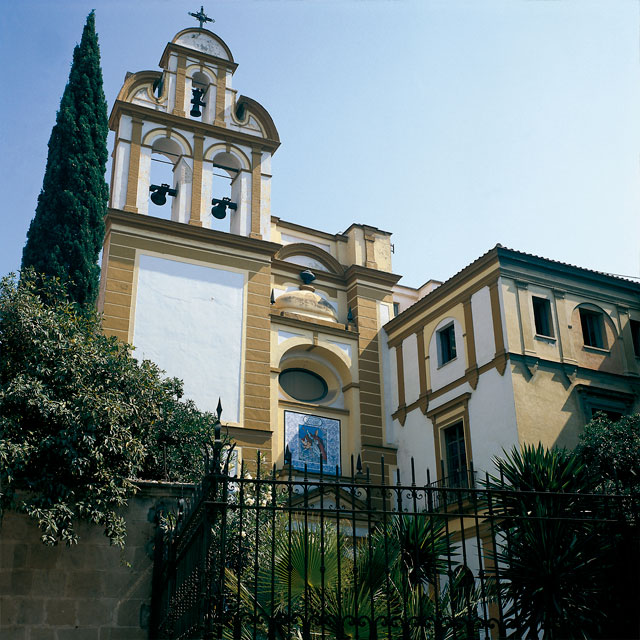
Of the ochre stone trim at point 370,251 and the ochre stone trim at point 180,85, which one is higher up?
the ochre stone trim at point 180,85

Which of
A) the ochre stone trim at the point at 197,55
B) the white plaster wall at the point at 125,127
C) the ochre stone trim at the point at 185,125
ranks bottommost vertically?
the white plaster wall at the point at 125,127

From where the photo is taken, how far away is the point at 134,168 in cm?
2281

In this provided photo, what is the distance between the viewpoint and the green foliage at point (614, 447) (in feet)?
55.6

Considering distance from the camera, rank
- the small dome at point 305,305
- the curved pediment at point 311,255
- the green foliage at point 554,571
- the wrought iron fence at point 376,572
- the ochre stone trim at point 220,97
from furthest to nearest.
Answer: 1. the curved pediment at point 311,255
2. the ochre stone trim at point 220,97
3. the small dome at point 305,305
4. the green foliage at point 554,571
5. the wrought iron fence at point 376,572

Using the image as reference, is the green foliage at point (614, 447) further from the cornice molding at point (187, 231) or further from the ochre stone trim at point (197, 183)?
the ochre stone trim at point (197, 183)

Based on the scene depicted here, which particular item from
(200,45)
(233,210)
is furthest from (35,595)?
(200,45)

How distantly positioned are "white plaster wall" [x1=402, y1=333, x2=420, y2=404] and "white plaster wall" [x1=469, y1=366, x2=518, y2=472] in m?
2.84

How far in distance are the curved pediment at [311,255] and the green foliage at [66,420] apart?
12863mm

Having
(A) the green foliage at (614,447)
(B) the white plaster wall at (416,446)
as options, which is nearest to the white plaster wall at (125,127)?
(B) the white plaster wall at (416,446)

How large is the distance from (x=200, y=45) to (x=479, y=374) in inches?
540

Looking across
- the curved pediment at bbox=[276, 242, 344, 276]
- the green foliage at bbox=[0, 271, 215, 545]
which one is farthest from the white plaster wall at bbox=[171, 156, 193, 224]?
the green foliage at bbox=[0, 271, 215, 545]

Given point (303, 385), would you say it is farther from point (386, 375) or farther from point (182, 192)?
point (182, 192)

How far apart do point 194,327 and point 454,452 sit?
24.8ft

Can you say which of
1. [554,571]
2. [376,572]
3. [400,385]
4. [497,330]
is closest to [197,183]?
[400,385]
